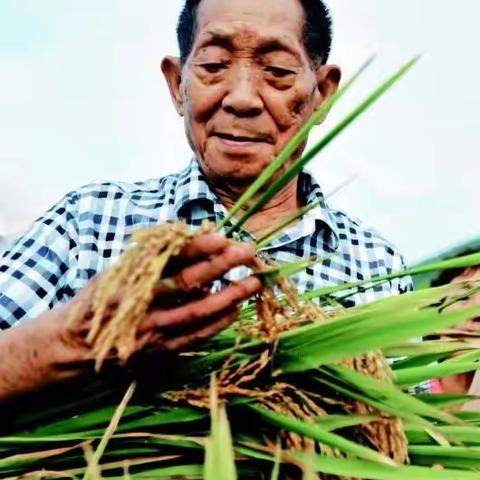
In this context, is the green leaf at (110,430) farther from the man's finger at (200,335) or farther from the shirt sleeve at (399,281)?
the shirt sleeve at (399,281)

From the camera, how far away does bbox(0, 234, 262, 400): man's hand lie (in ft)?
2.74

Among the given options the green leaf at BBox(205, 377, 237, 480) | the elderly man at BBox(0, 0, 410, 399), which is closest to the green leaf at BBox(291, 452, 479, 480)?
the green leaf at BBox(205, 377, 237, 480)

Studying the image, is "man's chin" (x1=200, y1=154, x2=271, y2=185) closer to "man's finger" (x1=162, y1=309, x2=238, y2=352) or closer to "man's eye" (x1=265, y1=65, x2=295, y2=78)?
"man's eye" (x1=265, y1=65, x2=295, y2=78)

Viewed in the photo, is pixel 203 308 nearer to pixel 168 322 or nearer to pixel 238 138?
pixel 168 322

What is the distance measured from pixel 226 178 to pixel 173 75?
13.8 inches

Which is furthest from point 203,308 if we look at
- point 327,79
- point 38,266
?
point 327,79

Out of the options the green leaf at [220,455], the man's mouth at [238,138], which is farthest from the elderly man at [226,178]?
the green leaf at [220,455]

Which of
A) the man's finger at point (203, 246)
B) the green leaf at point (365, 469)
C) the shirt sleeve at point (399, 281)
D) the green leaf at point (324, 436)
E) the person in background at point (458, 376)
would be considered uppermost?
the shirt sleeve at point (399, 281)

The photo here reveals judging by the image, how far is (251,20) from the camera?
70.3 inches

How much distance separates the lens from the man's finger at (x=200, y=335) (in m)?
0.89

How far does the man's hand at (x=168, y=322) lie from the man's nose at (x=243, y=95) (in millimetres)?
842

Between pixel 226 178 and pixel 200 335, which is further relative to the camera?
pixel 226 178

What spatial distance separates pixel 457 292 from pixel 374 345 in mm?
230

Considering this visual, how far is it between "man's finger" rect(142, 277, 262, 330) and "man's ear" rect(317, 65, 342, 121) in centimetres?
115
